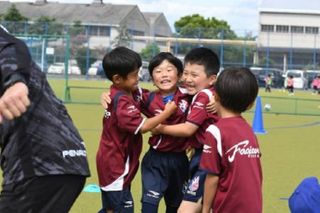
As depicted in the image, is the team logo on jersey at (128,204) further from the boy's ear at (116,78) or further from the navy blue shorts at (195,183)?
the boy's ear at (116,78)

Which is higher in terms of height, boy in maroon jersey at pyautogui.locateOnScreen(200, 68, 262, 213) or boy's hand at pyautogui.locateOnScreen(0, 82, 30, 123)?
boy's hand at pyautogui.locateOnScreen(0, 82, 30, 123)

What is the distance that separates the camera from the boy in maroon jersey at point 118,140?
5.11 m

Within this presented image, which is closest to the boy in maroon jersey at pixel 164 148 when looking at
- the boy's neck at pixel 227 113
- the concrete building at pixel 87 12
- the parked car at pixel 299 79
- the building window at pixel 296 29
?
the boy's neck at pixel 227 113

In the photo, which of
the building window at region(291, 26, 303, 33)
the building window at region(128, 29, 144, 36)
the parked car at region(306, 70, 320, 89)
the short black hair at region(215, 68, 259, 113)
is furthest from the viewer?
the building window at region(291, 26, 303, 33)

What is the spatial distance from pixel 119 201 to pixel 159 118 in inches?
31.2

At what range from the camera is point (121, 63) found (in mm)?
5098

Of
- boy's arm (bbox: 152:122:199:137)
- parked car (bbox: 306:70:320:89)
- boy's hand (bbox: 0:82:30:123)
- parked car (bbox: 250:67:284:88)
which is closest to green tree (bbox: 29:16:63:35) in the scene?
parked car (bbox: 250:67:284:88)

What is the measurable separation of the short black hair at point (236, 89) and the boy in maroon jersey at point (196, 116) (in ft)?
2.46

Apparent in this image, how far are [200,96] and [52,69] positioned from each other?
81.5 ft

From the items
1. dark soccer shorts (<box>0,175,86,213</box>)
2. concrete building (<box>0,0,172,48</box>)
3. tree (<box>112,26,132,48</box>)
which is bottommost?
dark soccer shorts (<box>0,175,86,213</box>)

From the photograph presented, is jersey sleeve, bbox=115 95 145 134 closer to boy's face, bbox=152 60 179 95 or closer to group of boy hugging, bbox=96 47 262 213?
group of boy hugging, bbox=96 47 262 213

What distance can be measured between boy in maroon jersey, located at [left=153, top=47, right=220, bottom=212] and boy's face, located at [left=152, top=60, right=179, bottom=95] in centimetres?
13

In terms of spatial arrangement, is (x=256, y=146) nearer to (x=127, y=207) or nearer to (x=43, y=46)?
(x=127, y=207)

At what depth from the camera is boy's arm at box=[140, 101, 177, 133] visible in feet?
15.8
